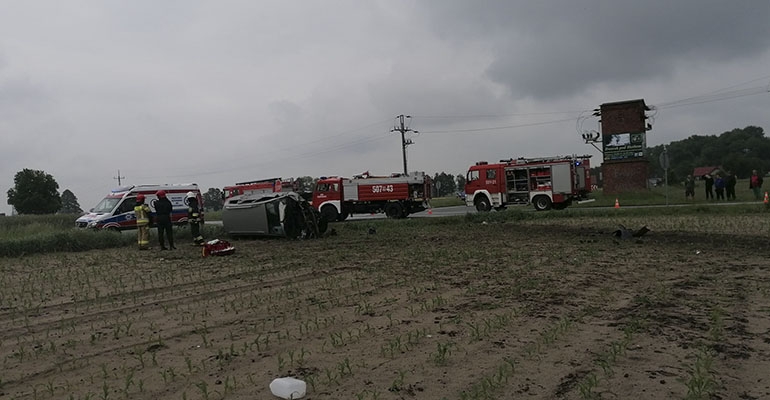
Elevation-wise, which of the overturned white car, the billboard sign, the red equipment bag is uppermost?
the billboard sign

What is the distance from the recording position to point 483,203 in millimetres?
28000

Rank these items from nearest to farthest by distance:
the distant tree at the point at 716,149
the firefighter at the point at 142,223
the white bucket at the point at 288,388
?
the white bucket at the point at 288,388 → the firefighter at the point at 142,223 → the distant tree at the point at 716,149

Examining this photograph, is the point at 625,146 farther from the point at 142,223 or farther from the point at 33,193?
the point at 33,193

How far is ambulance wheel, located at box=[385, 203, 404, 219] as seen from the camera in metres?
26.6

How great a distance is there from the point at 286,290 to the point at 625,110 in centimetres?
3313

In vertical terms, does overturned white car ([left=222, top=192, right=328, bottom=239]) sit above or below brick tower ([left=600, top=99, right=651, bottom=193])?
below

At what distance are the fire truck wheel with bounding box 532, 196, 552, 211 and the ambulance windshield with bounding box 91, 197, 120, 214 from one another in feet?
61.3

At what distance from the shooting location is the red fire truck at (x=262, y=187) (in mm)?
33938

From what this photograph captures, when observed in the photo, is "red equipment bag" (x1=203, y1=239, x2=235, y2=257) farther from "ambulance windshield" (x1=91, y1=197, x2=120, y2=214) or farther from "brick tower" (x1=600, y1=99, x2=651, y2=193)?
"brick tower" (x1=600, y1=99, x2=651, y2=193)

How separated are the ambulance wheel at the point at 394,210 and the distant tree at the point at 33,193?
185 ft

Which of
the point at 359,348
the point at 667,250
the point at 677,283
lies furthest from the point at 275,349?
the point at 667,250

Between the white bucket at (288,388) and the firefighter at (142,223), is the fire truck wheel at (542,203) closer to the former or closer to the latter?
the firefighter at (142,223)

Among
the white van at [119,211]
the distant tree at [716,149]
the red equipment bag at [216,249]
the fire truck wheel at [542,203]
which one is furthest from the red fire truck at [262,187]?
the distant tree at [716,149]

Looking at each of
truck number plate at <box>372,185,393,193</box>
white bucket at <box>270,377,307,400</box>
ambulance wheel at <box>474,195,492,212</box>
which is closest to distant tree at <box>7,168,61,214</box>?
truck number plate at <box>372,185,393,193</box>
